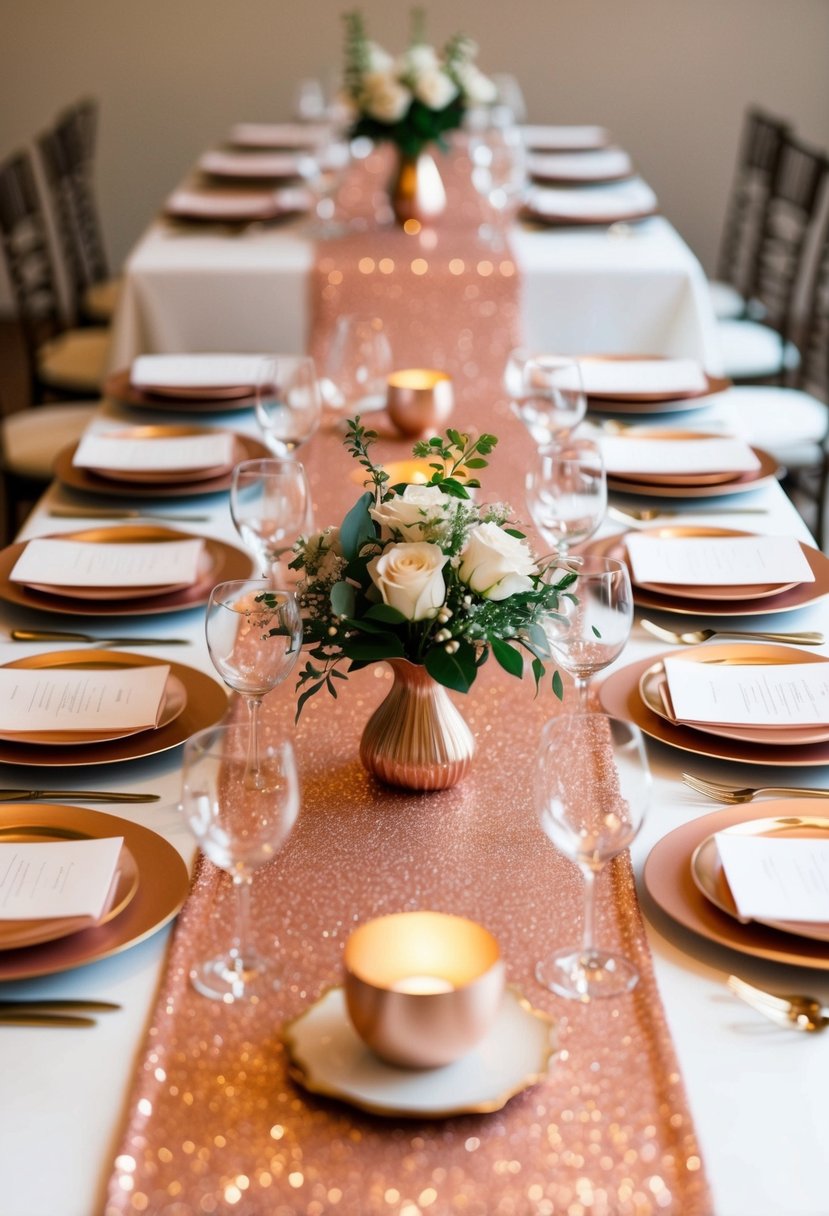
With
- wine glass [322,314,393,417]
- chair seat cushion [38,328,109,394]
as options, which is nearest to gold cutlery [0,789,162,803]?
wine glass [322,314,393,417]

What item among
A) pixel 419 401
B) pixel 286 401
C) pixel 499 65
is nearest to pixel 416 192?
pixel 419 401

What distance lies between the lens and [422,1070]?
907mm

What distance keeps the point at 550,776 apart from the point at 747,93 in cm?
534

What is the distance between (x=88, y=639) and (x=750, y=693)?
0.75 meters

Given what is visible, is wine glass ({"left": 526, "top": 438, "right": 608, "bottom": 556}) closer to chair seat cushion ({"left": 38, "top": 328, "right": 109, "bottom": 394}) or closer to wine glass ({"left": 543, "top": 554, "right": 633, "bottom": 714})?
wine glass ({"left": 543, "top": 554, "right": 633, "bottom": 714})

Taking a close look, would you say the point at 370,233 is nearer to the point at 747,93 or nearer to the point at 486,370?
the point at 486,370

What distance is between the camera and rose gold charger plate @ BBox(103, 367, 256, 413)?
2371 millimetres

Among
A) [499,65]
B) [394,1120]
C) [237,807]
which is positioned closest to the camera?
[394,1120]

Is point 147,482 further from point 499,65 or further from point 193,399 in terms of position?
point 499,65

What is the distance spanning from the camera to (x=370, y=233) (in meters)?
3.10

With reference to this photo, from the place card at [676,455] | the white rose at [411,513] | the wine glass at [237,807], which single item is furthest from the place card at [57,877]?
the place card at [676,455]

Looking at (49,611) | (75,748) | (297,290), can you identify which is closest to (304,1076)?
(75,748)

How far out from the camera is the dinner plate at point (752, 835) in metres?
1.06

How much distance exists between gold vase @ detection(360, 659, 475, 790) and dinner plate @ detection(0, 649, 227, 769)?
213mm
